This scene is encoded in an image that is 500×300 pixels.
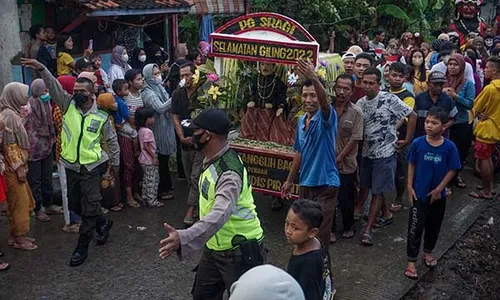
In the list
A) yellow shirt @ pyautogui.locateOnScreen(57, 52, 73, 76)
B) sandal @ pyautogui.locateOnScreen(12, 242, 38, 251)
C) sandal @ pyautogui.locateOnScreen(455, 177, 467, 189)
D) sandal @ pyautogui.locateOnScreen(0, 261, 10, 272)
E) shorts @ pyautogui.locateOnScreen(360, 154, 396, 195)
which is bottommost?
sandal @ pyautogui.locateOnScreen(455, 177, 467, 189)

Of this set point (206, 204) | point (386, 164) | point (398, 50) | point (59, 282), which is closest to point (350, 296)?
point (386, 164)

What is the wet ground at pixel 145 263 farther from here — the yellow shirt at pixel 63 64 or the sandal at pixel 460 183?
the yellow shirt at pixel 63 64

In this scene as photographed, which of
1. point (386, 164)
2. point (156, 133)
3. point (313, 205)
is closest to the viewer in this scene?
point (313, 205)

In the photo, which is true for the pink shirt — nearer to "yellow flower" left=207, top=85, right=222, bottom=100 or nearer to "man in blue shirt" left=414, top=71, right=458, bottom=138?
"yellow flower" left=207, top=85, right=222, bottom=100

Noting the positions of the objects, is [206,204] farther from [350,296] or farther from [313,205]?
[350,296]

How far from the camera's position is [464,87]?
8062mm

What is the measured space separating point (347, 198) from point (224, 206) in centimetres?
297

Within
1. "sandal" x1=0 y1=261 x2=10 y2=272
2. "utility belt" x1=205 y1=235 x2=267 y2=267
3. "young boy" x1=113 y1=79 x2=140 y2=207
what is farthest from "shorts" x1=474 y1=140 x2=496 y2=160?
"sandal" x1=0 y1=261 x2=10 y2=272

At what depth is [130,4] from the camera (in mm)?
10094

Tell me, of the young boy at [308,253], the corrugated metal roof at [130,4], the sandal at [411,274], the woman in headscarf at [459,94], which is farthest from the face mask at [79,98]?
the woman in headscarf at [459,94]

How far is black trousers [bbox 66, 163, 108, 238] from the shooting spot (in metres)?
5.73

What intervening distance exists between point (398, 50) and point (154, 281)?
337 inches

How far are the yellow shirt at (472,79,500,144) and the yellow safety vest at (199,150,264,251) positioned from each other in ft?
15.8

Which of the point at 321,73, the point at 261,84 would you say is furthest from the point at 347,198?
the point at 261,84
